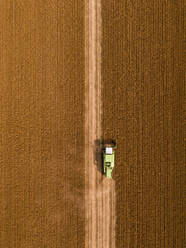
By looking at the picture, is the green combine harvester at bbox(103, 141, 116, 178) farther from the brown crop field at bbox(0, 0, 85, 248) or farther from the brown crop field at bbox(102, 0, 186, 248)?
the brown crop field at bbox(0, 0, 85, 248)

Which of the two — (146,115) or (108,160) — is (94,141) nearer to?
(108,160)

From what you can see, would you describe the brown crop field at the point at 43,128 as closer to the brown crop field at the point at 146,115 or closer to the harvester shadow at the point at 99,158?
the harvester shadow at the point at 99,158

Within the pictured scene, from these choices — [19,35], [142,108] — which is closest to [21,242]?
[142,108]

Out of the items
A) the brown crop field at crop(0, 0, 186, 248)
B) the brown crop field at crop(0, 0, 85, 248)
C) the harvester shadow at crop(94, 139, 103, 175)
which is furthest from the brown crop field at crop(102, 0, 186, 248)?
the brown crop field at crop(0, 0, 85, 248)

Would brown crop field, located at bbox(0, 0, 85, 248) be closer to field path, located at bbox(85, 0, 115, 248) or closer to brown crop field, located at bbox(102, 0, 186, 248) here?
field path, located at bbox(85, 0, 115, 248)

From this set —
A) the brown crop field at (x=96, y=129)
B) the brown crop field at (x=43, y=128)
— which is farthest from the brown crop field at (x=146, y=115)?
the brown crop field at (x=43, y=128)

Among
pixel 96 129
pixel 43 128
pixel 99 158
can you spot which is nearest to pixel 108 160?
pixel 99 158

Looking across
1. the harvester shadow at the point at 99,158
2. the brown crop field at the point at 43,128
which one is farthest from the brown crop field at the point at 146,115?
the brown crop field at the point at 43,128
